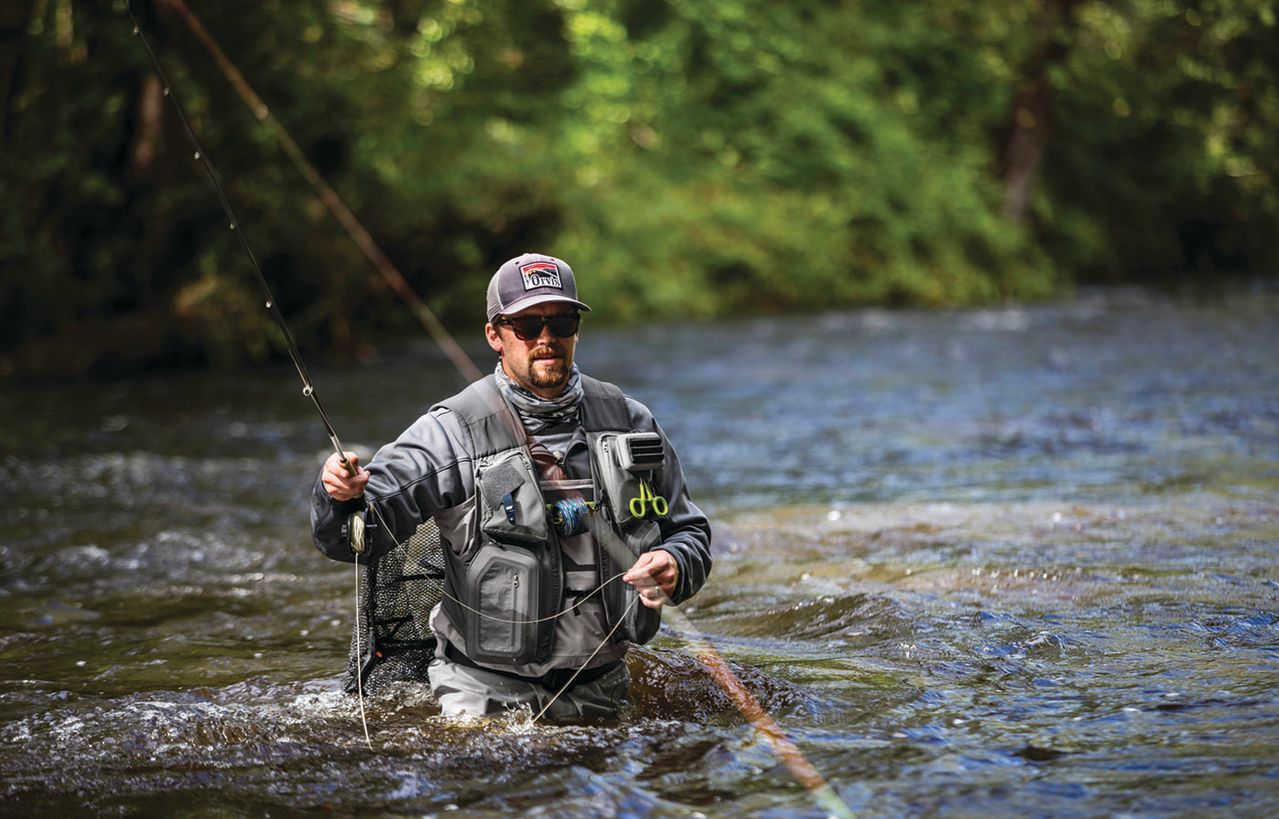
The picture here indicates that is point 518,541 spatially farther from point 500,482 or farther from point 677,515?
point 677,515

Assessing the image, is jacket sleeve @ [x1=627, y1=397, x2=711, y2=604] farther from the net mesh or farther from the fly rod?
the fly rod

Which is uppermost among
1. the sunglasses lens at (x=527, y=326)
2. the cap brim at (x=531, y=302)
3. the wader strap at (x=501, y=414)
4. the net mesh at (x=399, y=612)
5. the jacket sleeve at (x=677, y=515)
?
the cap brim at (x=531, y=302)

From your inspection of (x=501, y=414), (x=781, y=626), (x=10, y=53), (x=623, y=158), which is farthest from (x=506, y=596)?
(x=623, y=158)

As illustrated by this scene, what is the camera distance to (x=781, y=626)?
605 centimetres

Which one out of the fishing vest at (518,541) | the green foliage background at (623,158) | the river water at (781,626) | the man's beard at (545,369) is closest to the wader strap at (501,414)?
the fishing vest at (518,541)

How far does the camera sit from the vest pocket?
411 centimetres

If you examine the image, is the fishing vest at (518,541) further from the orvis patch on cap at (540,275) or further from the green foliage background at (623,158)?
the green foliage background at (623,158)

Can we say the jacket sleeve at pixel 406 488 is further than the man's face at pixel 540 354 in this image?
No

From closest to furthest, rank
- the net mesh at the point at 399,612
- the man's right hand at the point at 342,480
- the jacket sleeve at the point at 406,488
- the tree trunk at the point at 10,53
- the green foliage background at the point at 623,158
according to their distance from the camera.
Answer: the man's right hand at the point at 342,480 → the jacket sleeve at the point at 406,488 → the net mesh at the point at 399,612 → the tree trunk at the point at 10,53 → the green foliage background at the point at 623,158

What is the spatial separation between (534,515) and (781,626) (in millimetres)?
2193

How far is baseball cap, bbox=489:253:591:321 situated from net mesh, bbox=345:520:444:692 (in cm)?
72

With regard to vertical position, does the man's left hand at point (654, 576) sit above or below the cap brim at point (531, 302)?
below

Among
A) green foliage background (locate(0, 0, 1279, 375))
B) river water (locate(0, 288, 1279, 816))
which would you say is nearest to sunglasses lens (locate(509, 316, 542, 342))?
river water (locate(0, 288, 1279, 816))

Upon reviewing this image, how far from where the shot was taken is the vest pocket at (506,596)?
411 centimetres
